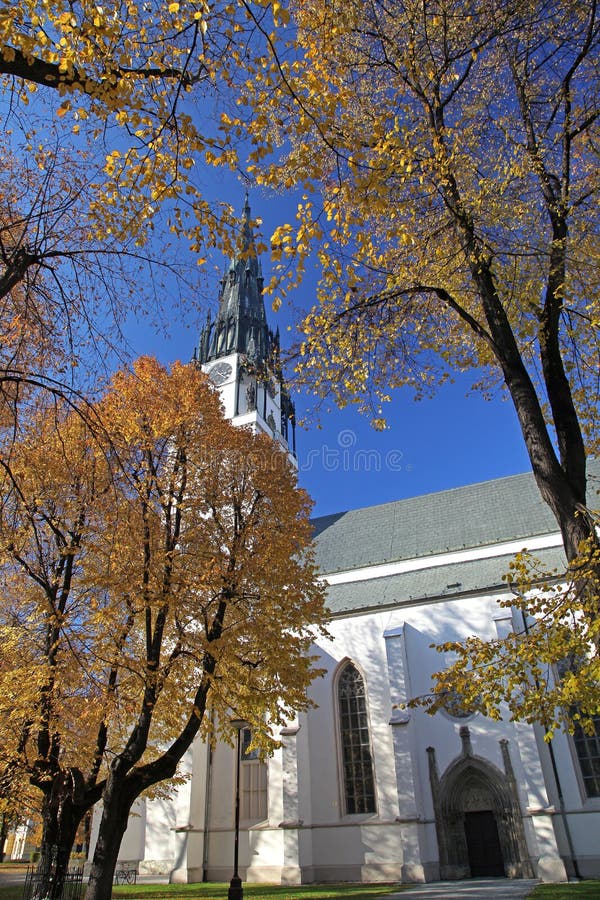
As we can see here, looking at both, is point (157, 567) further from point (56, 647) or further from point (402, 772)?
point (402, 772)

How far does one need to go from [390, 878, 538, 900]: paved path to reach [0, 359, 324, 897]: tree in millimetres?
4765

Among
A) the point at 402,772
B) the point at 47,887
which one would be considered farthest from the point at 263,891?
the point at 47,887

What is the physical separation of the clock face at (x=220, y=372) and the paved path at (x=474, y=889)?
26.1 meters

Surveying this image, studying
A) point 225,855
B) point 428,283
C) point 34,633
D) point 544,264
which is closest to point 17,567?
point 34,633

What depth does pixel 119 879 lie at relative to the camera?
63.5 feet

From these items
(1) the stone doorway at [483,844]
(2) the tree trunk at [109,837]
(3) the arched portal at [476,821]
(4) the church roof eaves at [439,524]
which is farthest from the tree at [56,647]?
(4) the church roof eaves at [439,524]

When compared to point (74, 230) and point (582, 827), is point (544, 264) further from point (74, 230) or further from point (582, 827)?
point (582, 827)

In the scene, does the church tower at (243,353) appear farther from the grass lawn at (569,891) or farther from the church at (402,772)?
the grass lawn at (569,891)

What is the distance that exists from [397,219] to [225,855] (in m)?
19.0

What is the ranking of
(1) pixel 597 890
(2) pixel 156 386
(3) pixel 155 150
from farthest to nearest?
(2) pixel 156 386
(1) pixel 597 890
(3) pixel 155 150

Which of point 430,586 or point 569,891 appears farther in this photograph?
point 430,586

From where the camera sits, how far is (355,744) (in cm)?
1844

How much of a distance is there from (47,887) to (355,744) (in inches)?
418

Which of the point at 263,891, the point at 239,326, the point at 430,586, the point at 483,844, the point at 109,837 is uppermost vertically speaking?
the point at 239,326
